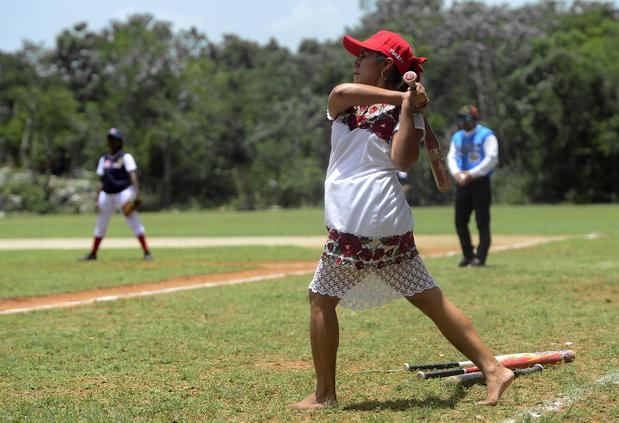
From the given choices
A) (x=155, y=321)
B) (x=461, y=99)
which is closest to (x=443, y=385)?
(x=155, y=321)

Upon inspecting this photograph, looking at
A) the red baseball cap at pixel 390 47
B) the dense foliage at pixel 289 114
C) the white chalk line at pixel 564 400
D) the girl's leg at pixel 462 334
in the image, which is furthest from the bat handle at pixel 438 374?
the dense foliage at pixel 289 114

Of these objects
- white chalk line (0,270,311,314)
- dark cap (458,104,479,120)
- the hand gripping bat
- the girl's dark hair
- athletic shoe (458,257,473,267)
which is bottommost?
white chalk line (0,270,311,314)

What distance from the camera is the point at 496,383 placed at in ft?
17.0

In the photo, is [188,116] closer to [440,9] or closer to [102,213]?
[440,9]

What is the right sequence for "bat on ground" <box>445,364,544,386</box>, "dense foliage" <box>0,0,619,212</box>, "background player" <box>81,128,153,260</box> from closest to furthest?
"bat on ground" <box>445,364,544,386</box>, "background player" <box>81,128,153,260</box>, "dense foliage" <box>0,0,619,212</box>

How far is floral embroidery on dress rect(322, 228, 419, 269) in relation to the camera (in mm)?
5035

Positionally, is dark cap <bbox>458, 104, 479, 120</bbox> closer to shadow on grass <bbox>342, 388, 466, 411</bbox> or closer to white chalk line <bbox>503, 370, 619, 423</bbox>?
white chalk line <bbox>503, 370, 619, 423</bbox>

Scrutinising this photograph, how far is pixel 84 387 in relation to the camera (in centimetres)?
579

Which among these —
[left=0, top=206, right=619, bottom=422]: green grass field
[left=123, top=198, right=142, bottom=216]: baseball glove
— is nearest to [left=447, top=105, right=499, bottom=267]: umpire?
[left=0, top=206, right=619, bottom=422]: green grass field

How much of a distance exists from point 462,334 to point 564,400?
61 cm

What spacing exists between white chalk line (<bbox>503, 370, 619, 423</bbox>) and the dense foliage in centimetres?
A: 4932

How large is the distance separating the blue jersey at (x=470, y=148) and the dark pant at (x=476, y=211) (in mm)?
321

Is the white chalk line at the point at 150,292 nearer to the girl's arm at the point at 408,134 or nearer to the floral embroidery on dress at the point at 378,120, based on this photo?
the floral embroidery on dress at the point at 378,120

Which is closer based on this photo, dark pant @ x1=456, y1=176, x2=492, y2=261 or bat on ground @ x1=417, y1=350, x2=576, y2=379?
bat on ground @ x1=417, y1=350, x2=576, y2=379
